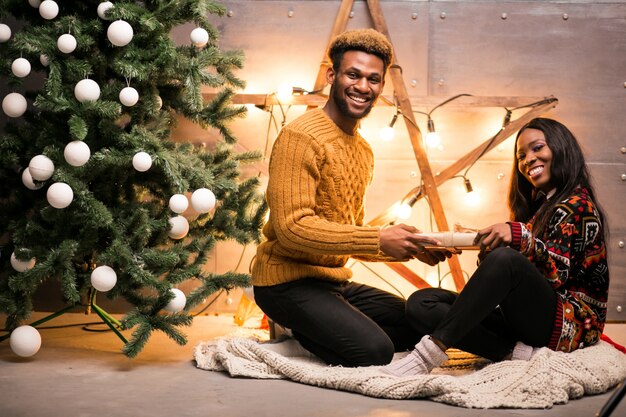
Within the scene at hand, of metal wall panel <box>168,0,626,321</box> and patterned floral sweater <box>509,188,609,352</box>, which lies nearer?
patterned floral sweater <box>509,188,609,352</box>

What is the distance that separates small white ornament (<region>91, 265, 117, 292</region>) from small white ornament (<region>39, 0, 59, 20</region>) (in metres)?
0.84

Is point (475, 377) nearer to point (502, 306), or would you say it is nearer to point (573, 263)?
point (502, 306)

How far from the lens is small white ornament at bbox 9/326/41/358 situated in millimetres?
2451

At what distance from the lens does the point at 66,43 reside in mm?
2424

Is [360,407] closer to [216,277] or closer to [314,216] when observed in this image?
[314,216]

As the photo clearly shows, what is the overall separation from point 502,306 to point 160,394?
3.45ft

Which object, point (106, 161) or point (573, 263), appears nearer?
point (573, 263)

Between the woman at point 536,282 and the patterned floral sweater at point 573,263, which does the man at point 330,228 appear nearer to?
the woman at point 536,282

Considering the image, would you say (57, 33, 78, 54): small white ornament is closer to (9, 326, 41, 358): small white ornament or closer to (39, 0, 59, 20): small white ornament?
A: (39, 0, 59, 20): small white ornament

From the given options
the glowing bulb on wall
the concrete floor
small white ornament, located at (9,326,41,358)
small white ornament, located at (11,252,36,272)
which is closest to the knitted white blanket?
the concrete floor

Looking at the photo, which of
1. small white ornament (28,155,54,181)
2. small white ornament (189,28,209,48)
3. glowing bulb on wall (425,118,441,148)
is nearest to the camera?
small white ornament (28,155,54,181)

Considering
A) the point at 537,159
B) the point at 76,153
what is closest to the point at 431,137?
the point at 537,159

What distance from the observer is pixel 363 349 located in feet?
7.59

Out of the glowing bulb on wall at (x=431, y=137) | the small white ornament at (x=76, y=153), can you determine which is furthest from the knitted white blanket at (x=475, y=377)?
the glowing bulb on wall at (x=431, y=137)
